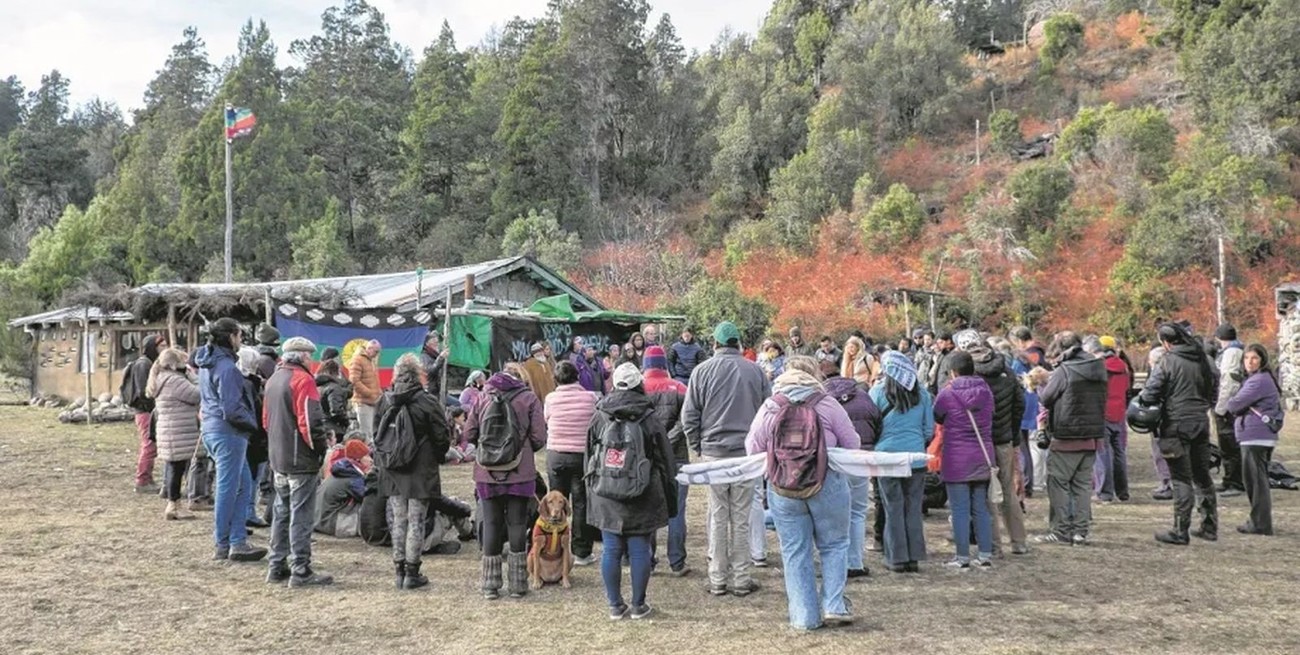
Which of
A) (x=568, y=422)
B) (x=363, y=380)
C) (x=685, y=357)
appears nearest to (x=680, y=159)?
(x=685, y=357)

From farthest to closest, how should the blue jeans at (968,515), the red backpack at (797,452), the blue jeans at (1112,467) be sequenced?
the blue jeans at (1112,467) → the blue jeans at (968,515) → the red backpack at (797,452)

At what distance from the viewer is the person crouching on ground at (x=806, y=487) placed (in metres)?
4.62

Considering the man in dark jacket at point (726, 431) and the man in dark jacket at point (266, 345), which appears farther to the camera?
the man in dark jacket at point (266, 345)

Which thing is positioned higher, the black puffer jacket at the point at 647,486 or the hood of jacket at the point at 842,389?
the hood of jacket at the point at 842,389

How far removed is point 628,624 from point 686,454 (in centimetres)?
193

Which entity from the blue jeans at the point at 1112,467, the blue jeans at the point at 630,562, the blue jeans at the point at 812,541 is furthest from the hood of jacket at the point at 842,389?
the blue jeans at the point at 1112,467

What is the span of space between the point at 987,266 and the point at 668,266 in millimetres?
10197

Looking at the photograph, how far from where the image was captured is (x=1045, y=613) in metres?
5.11

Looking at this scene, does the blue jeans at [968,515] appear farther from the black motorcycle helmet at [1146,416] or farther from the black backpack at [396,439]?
the black backpack at [396,439]

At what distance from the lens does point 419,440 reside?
5.55 meters

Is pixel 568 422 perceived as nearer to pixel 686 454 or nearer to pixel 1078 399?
pixel 686 454

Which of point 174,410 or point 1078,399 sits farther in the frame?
point 174,410

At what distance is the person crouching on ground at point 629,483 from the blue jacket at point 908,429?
1749 millimetres

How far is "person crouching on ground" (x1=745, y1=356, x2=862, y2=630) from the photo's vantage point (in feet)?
15.2
